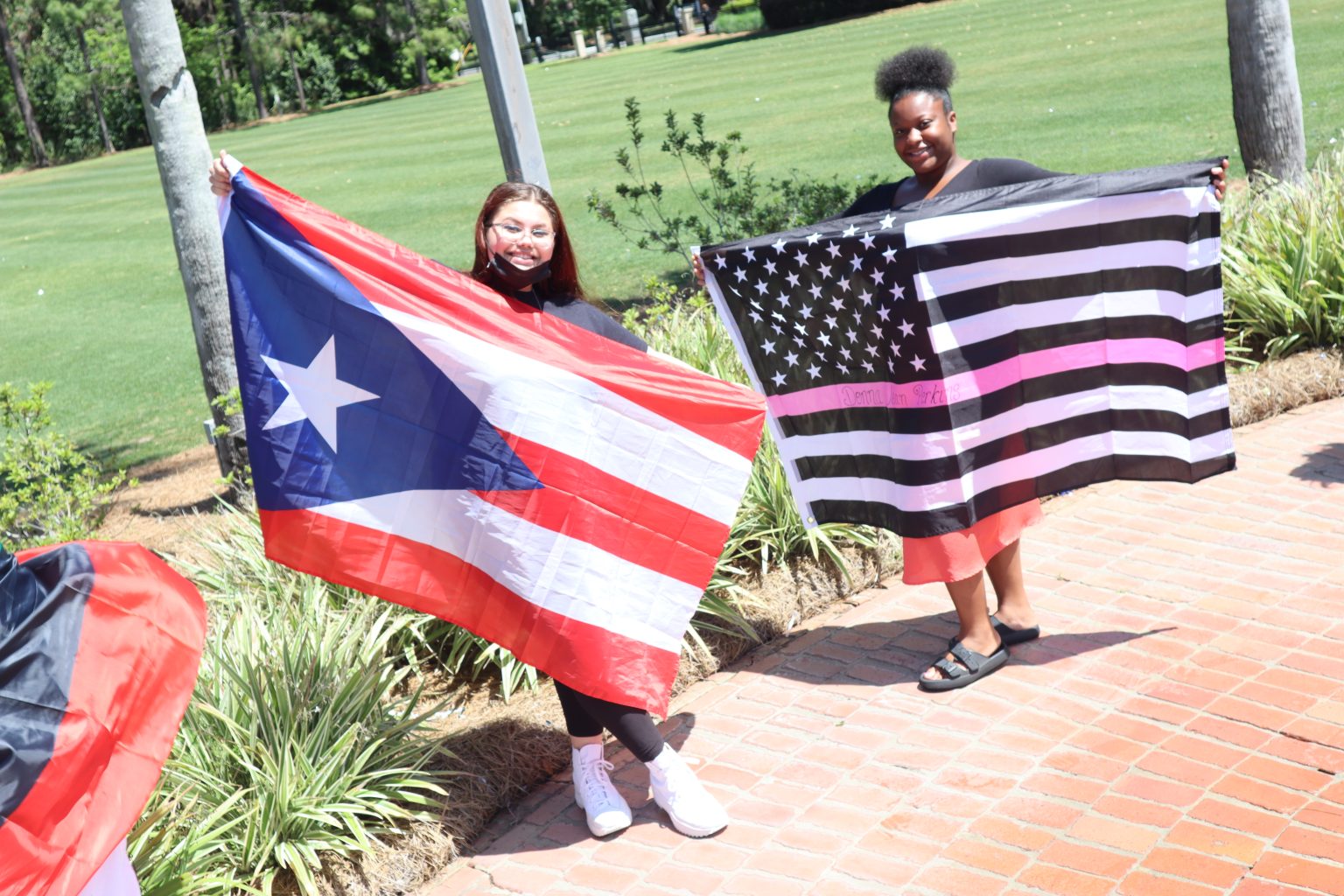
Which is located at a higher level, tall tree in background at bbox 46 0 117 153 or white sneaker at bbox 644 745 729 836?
tall tree in background at bbox 46 0 117 153

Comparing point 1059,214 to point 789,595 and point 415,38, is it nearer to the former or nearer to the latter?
point 789,595

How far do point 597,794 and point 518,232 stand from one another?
1780 mm

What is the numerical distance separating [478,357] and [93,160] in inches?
1897

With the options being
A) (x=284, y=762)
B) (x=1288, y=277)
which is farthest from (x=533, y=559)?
(x=1288, y=277)

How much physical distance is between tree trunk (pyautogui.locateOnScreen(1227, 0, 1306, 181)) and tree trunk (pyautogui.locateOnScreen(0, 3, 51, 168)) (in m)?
45.4

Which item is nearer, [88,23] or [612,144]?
[612,144]

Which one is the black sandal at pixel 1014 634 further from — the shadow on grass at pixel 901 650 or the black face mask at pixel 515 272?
the black face mask at pixel 515 272

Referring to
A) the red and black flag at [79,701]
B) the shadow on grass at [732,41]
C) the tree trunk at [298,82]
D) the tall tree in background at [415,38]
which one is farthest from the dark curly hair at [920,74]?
the tree trunk at [298,82]

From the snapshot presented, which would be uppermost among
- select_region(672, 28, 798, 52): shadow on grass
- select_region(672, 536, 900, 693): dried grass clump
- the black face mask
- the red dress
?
select_region(672, 28, 798, 52): shadow on grass

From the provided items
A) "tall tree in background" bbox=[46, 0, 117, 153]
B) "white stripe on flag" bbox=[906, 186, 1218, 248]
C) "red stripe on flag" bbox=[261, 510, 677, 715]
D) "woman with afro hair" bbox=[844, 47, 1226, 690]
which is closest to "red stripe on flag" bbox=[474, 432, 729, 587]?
"red stripe on flag" bbox=[261, 510, 677, 715]

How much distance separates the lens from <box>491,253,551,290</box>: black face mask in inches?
167

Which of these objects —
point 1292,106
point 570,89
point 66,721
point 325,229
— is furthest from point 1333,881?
point 570,89

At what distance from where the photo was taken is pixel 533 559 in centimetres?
407

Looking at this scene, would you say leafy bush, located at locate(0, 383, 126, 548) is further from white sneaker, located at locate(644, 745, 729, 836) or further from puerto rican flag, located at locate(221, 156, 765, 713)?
white sneaker, located at locate(644, 745, 729, 836)
